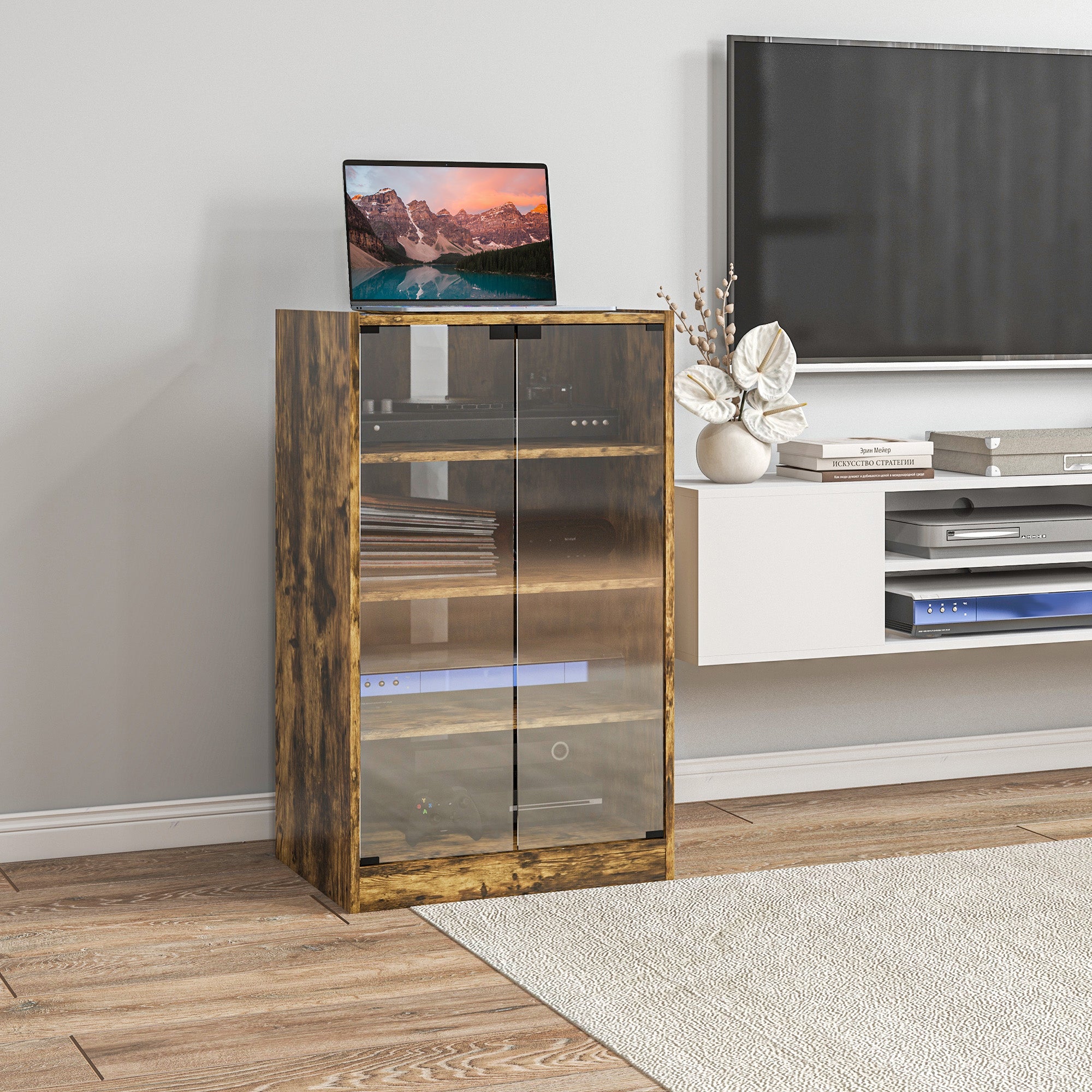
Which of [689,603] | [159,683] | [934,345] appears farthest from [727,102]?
[159,683]

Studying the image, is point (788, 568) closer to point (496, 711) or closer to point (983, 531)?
point (983, 531)

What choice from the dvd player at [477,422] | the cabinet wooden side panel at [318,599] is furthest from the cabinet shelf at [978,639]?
the cabinet wooden side panel at [318,599]

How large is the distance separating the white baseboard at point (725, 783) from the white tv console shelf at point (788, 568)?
0.43 m

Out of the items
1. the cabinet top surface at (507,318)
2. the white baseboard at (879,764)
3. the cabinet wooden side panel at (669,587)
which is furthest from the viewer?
the white baseboard at (879,764)

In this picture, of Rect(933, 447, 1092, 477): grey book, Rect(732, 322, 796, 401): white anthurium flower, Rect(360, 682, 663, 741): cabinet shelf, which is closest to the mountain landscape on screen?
Rect(732, 322, 796, 401): white anthurium flower

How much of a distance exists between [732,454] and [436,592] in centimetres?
76

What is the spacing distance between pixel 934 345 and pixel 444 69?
133 centimetres

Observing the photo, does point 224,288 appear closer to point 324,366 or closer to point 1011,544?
point 324,366

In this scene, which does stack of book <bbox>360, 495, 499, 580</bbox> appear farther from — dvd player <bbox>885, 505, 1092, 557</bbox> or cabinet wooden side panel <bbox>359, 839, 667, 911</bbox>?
dvd player <bbox>885, 505, 1092, 557</bbox>

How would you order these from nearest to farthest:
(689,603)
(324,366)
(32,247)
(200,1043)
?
(200,1043), (324,366), (32,247), (689,603)

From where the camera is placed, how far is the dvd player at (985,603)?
3311 millimetres

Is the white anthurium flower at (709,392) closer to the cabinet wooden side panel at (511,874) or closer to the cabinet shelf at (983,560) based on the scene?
the cabinet shelf at (983,560)

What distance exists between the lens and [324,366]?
2.76 metres

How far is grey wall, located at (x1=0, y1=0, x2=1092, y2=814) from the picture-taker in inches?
118
